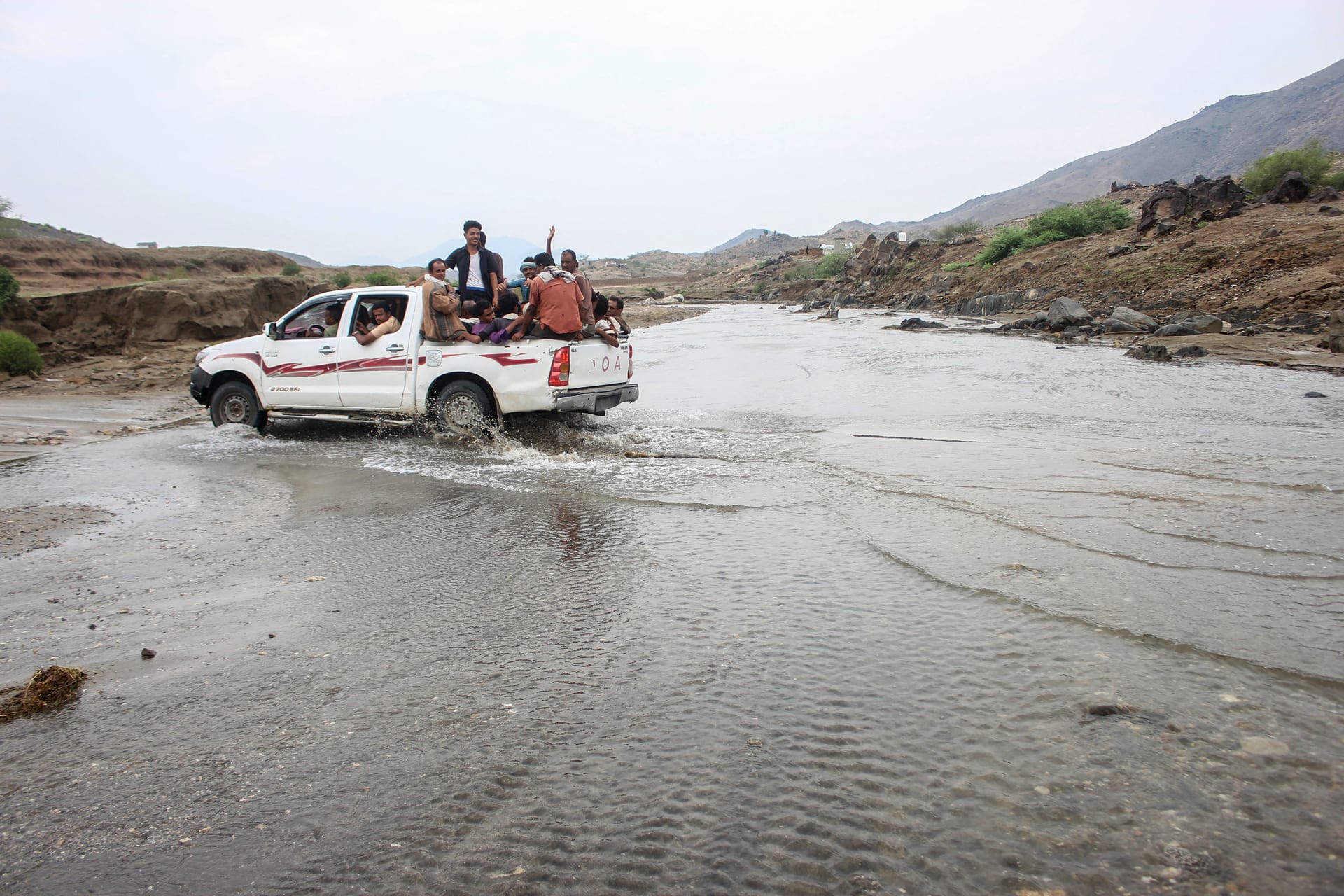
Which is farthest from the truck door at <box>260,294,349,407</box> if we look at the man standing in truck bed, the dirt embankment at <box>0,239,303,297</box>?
the dirt embankment at <box>0,239,303,297</box>

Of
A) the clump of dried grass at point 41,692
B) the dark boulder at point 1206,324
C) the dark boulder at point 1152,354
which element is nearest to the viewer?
the clump of dried grass at point 41,692

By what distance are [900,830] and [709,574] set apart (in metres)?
2.40

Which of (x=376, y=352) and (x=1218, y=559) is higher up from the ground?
(x=376, y=352)

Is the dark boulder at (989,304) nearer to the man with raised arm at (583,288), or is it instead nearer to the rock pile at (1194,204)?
the rock pile at (1194,204)

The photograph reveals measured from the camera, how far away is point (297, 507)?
6.61 meters

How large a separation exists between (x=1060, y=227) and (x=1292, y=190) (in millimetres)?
9081

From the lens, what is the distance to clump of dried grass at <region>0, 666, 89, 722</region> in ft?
10.9

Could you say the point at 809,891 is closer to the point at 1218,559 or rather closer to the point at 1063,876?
the point at 1063,876

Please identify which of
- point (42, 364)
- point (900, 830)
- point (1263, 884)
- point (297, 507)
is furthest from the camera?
point (42, 364)

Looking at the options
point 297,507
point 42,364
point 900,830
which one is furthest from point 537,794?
point 42,364

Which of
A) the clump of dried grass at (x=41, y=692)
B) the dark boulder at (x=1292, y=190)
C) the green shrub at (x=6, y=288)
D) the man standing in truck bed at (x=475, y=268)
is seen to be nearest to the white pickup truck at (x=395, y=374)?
the man standing in truck bed at (x=475, y=268)

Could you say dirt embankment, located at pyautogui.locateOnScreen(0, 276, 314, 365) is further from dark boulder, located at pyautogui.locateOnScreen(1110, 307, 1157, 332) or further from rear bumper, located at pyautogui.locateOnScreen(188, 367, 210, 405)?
dark boulder, located at pyautogui.locateOnScreen(1110, 307, 1157, 332)

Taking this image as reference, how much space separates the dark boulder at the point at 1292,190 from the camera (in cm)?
2392

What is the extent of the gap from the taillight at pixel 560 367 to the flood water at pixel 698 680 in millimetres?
1716
